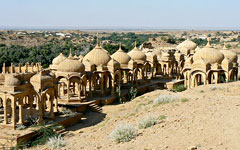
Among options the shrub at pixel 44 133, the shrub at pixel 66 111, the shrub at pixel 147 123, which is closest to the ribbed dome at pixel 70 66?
the shrub at pixel 66 111

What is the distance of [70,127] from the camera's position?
664 inches

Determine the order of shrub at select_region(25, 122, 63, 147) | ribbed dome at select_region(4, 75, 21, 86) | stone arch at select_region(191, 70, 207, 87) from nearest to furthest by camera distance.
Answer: shrub at select_region(25, 122, 63, 147) → ribbed dome at select_region(4, 75, 21, 86) → stone arch at select_region(191, 70, 207, 87)

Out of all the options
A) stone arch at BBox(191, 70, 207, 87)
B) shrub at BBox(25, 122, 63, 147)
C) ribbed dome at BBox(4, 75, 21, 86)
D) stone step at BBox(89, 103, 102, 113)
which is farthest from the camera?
stone arch at BBox(191, 70, 207, 87)

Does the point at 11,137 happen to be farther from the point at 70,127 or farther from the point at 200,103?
the point at 200,103

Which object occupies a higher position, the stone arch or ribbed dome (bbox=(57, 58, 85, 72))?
ribbed dome (bbox=(57, 58, 85, 72))

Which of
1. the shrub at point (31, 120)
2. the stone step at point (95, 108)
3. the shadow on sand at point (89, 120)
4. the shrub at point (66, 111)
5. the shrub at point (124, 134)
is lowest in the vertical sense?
the shadow on sand at point (89, 120)

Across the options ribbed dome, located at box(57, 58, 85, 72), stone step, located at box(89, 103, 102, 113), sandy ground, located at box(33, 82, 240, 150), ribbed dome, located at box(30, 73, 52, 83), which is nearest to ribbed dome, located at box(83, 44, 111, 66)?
ribbed dome, located at box(57, 58, 85, 72)

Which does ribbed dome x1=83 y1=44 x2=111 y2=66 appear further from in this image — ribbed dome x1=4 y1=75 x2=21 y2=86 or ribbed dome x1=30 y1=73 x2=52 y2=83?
ribbed dome x1=4 y1=75 x2=21 y2=86

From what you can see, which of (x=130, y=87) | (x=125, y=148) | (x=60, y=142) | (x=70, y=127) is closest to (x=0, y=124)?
(x=70, y=127)

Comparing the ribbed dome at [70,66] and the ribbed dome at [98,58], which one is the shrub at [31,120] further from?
the ribbed dome at [98,58]

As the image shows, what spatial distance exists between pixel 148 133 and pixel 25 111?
9744 mm

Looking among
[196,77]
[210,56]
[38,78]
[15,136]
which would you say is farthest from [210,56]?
[15,136]

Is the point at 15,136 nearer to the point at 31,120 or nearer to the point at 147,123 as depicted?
the point at 31,120

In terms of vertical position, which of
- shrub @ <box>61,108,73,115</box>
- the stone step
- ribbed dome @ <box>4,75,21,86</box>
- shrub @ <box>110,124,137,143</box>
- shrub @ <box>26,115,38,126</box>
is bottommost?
the stone step
